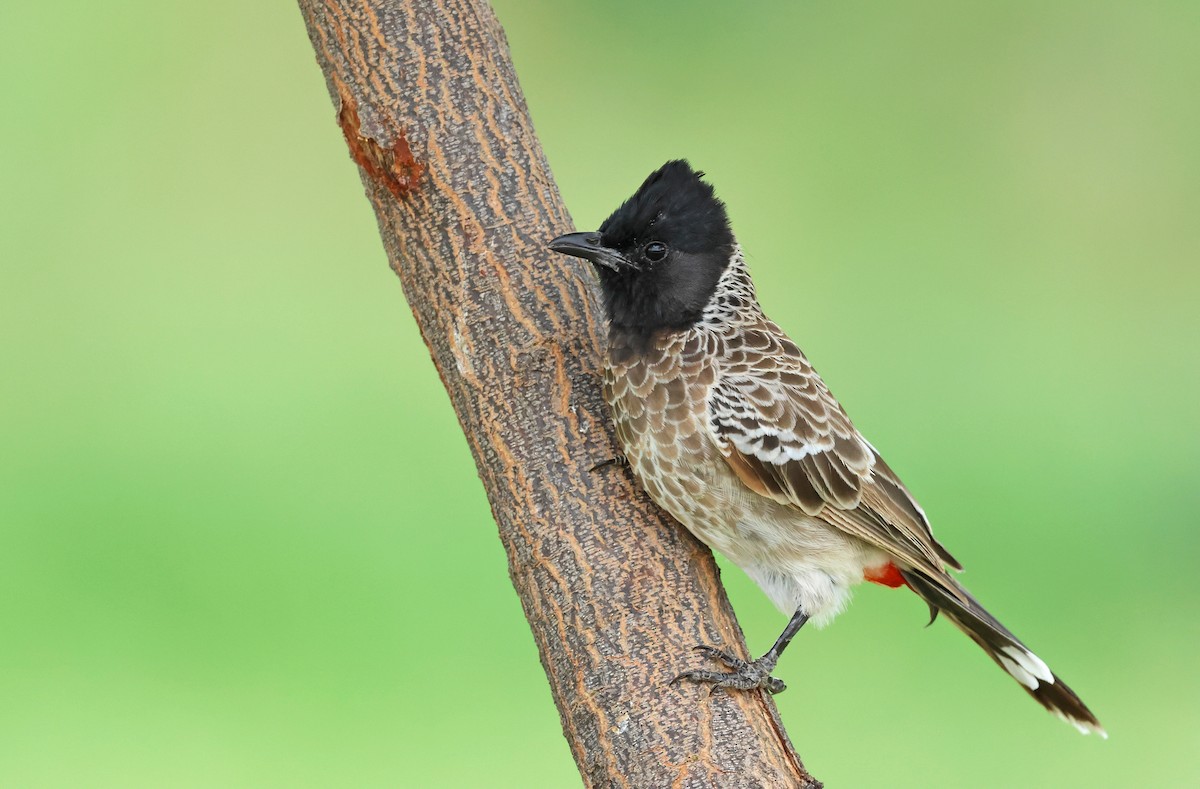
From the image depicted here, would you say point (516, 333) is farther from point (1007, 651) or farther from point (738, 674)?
point (1007, 651)

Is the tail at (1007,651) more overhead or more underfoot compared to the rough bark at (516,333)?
more underfoot

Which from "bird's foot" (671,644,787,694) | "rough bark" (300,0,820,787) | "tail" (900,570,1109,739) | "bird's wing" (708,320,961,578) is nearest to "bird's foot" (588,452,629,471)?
"rough bark" (300,0,820,787)

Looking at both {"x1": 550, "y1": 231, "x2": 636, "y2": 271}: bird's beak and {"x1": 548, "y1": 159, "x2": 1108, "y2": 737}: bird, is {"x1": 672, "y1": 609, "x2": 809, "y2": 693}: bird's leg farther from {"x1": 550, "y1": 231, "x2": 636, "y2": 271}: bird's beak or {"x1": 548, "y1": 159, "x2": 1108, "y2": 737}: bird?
{"x1": 550, "y1": 231, "x2": 636, "y2": 271}: bird's beak

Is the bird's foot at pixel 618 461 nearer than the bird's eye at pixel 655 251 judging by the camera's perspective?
Yes

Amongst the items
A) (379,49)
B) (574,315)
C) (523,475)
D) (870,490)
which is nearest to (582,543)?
(523,475)

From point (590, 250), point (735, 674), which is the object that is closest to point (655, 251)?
point (590, 250)

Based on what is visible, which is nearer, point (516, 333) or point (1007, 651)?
point (516, 333)

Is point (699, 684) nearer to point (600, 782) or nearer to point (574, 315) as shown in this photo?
point (600, 782)

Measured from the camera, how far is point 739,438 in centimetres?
226

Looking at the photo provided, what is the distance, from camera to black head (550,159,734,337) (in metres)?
2.35

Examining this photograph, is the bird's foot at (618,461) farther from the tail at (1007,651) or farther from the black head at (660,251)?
the tail at (1007,651)

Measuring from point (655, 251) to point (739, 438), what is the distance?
1.45 ft

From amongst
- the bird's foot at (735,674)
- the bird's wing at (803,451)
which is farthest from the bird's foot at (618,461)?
the bird's foot at (735,674)

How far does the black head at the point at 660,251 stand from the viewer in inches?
92.6
